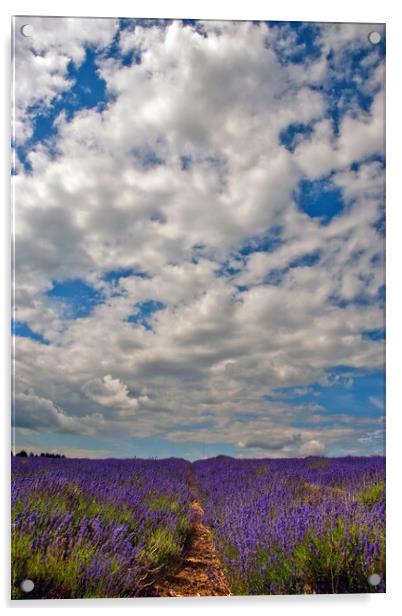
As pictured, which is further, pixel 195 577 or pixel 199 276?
pixel 199 276

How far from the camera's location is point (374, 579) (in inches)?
115

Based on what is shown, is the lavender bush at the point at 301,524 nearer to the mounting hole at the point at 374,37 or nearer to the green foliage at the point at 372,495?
the green foliage at the point at 372,495

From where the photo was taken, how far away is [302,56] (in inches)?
127

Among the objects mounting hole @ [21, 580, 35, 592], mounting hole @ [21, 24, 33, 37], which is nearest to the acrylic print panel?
mounting hole @ [21, 24, 33, 37]

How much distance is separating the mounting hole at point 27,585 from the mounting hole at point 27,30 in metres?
2.86

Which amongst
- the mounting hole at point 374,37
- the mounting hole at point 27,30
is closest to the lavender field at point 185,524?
the mounting hole at point 27,30

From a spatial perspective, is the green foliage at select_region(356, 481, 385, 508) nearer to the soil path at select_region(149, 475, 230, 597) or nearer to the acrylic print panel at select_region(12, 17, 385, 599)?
the acrylic print panel at select_region(12, 17, 385, 599)

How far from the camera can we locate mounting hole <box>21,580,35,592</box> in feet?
8.98

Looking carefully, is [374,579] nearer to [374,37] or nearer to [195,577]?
[195,577]

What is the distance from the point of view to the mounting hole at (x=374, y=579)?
2906 mm

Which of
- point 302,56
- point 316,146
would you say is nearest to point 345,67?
point 302,56

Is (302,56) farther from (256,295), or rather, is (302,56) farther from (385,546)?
(385,546)
